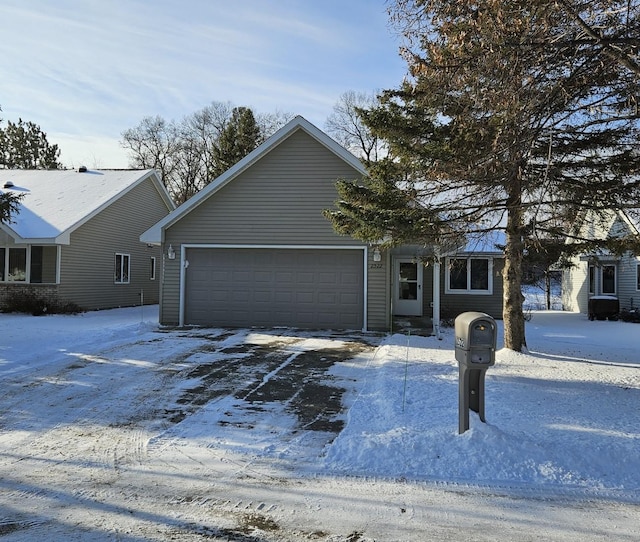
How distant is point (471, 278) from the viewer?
61.8 ft

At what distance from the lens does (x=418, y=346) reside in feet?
38.3

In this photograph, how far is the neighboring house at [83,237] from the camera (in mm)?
17875

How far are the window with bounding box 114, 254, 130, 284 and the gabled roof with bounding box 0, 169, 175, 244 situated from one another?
2.57 m

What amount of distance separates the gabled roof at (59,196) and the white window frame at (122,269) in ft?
8.01

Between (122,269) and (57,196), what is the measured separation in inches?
147

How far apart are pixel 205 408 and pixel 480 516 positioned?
3.74m

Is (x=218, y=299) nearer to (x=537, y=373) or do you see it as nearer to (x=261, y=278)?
(x=261, y=278)

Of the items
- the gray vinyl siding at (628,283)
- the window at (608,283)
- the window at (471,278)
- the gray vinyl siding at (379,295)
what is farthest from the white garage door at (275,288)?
the window at (608,283)

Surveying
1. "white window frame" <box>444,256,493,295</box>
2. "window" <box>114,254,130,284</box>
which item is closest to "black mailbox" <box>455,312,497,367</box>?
"white window frame" <box>444,256,493,295</box>

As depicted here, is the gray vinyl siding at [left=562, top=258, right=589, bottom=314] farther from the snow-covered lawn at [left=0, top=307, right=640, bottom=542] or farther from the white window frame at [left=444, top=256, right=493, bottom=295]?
the snow-covered lawn at [left=0, top=307, right=640, bottom=542]

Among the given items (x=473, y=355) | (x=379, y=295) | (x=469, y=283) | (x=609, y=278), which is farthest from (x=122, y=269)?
(x=609, y=278)

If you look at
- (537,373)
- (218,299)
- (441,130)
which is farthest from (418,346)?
(218,299)

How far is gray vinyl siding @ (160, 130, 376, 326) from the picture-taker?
1446 centimetres

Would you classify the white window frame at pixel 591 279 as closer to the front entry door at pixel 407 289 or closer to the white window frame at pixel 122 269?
the front entry door at pixel 407 289
